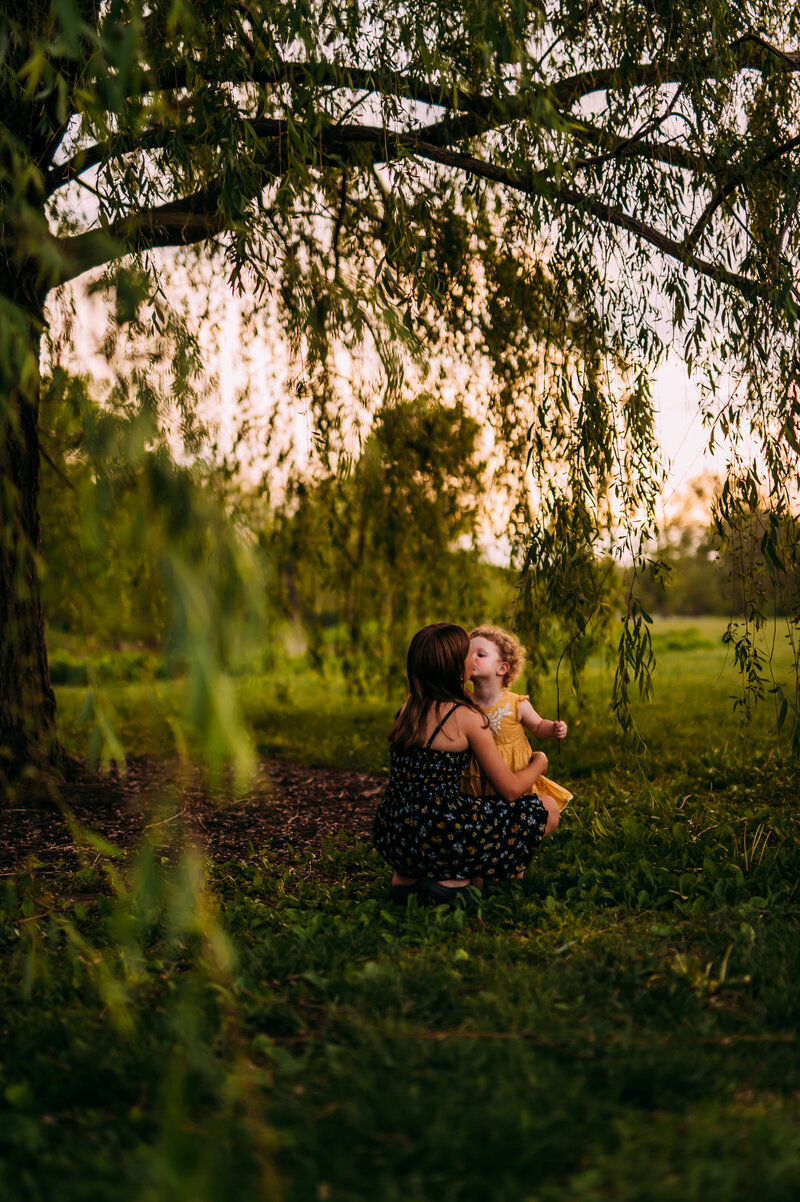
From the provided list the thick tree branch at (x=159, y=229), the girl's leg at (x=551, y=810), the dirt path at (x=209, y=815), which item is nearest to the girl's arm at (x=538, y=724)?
the girl's leg at (x=551, y=810)

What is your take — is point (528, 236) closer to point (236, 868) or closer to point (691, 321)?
point (691, 321)

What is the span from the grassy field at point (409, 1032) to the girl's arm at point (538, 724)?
0.59m

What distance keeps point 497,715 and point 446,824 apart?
0.57 metres

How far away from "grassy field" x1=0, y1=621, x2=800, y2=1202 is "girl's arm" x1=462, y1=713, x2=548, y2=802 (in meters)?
0.42

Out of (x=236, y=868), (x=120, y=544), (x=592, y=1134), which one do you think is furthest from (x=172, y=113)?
(x=592, y=1134)

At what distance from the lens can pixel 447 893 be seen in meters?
3.29

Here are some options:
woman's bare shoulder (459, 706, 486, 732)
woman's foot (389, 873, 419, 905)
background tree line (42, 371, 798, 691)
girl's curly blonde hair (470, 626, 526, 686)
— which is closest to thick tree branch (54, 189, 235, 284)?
background tree line (42, 371, 798, 691)

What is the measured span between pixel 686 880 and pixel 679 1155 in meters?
1.76

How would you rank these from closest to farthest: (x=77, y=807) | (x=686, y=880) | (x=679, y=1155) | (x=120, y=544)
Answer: (x=679, y=1155)
(x=120, y=544)
(x=686, y=880)
(x=77, y=807)

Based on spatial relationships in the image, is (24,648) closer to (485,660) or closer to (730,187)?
(485,660)

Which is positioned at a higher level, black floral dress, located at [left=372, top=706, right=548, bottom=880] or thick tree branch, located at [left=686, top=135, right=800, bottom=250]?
thick tree branch, located at [left=686, top=135, right=800, bottom=250]

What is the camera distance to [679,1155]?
174 centimetres

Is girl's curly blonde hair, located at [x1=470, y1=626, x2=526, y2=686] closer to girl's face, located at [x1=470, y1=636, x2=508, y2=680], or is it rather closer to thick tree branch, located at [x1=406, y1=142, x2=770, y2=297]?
girl's face, located at [x1=470, y1=636, x2=508, y2=680]

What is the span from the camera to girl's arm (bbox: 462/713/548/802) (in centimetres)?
332
